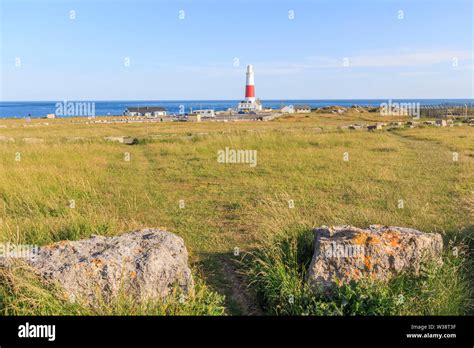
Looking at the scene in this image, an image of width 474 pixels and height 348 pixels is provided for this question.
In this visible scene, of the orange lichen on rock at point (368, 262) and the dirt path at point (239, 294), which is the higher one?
the orange lichen on rock at point (368, 262)

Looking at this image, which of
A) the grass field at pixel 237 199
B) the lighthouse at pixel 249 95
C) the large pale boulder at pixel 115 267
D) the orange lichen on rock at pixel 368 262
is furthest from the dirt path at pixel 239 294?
the lighthouse at pixel 249 95

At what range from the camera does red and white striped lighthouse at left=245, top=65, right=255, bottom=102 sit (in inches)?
2987

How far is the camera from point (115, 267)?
4.72m

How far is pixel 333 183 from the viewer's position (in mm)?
11539

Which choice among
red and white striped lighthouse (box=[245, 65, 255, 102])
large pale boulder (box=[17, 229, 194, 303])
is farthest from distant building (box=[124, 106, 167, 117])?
large pale boulder (box=[17, 229, 194, 303])

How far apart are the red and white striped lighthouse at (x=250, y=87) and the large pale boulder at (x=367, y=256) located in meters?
72.4

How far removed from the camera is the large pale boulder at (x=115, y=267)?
180 inches

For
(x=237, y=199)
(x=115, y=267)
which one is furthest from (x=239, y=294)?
(x=237, y=199)

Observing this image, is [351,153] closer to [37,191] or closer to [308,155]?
[308,155]

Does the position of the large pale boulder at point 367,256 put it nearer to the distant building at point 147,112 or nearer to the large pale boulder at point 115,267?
the large pale boulder at point 115,267

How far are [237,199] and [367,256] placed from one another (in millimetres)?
5397

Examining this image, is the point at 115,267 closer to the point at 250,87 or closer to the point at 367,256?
the point at 367,256
